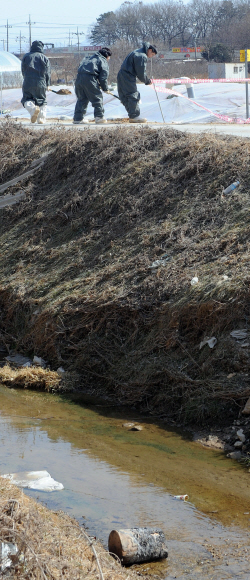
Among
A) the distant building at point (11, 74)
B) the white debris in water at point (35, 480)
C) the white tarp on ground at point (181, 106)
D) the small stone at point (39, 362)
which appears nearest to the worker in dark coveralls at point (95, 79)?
the white tarp on ground at point (181, 106)

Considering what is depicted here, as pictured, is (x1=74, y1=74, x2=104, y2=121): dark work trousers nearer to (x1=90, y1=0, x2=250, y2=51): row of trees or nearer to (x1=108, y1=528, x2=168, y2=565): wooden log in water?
→ (x1=108, y1=528, x2=168, y2=565): wooden log in water

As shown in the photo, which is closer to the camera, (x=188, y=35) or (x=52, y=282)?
(x=52, y=282)

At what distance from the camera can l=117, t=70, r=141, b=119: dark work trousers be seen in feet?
47.6

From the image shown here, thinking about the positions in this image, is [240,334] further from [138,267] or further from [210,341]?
[138,267]

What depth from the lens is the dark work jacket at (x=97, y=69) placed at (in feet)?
48.1

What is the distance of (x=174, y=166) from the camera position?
32.3 feet

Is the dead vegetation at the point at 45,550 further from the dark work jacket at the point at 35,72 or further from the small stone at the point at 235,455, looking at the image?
the dark work jacket at the point at 35,72

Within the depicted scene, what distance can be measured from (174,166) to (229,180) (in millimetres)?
1279

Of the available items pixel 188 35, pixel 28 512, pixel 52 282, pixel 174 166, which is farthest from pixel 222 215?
pixel 188 35

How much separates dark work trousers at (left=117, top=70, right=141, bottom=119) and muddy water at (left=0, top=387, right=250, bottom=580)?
9599 millimetres

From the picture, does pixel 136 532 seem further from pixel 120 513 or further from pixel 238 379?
pixel 238 379

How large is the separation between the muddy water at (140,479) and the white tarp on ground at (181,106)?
55.9ft

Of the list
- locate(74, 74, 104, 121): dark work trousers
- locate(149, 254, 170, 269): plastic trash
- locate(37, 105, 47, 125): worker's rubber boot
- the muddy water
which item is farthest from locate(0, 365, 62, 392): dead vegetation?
locate(37, 105, 47, 125): worker's rubber boot

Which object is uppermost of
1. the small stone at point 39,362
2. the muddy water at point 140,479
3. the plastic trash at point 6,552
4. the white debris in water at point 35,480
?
the plastic trash at point 6,552
